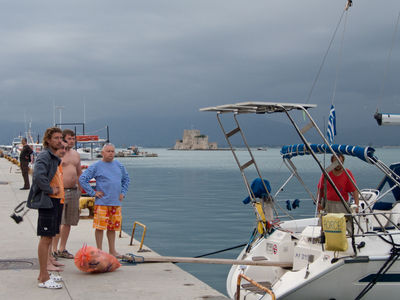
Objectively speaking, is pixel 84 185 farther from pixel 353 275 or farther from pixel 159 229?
pixel 159 229

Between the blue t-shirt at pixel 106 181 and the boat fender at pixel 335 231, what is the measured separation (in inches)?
119

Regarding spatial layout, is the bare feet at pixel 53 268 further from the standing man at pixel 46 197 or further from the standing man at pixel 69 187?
the standing man at pixel 69 187

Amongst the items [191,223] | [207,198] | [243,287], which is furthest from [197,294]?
[207,198]

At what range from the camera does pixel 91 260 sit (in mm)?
6871

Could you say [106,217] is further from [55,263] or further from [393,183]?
[393,183]

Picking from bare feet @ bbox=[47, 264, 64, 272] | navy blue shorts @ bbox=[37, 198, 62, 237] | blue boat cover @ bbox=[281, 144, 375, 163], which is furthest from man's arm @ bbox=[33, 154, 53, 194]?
blue boat cover @ bbox=[281, 144, 375, 163]

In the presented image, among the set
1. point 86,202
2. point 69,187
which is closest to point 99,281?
point 69,187

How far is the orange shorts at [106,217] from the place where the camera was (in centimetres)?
751

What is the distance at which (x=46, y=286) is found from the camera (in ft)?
20.4

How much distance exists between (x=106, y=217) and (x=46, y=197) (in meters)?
1.55

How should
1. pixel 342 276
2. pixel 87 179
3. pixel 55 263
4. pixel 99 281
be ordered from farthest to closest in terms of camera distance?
pixel 87 179 → pixel 55 263 → pixel 99 281 → pixel 342 276

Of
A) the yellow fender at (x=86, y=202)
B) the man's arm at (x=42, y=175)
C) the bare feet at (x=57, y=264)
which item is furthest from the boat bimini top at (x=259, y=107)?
the yellow fender at (x=86, y=202)

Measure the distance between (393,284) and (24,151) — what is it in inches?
613

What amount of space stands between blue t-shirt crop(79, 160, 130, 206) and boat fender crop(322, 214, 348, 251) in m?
3.02
